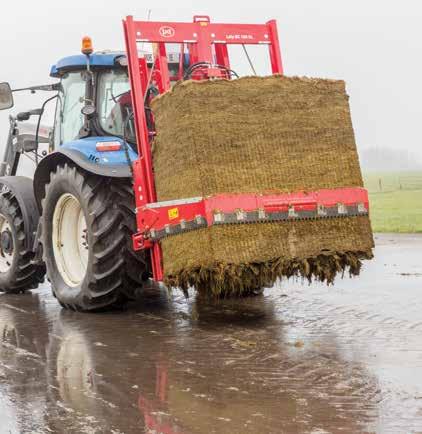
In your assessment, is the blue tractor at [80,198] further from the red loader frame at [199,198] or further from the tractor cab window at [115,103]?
the red loader frame at [199,198]

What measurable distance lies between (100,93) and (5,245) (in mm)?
2268

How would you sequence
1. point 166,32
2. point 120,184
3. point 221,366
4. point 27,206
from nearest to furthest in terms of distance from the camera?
point 221,366 < point 166,32 < point 120,184 < point 27,206

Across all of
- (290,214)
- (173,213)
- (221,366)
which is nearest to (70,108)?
(173,213)

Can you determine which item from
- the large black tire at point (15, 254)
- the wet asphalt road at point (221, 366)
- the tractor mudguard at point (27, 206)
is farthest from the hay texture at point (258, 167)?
the large black tire at point (15, 254)

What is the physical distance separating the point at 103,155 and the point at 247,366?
2587mm

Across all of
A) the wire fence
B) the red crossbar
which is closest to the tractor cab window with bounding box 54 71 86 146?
the red crossbar

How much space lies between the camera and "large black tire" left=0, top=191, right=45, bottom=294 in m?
8.27

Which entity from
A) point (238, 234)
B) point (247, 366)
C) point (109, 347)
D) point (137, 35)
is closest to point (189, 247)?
point (238, 234)

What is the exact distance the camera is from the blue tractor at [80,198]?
21.2 feet

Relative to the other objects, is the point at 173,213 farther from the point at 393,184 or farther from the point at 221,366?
the point at 393,184

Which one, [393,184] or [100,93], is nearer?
[100,93]

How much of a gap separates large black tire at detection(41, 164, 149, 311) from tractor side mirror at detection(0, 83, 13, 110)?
56.6 inches

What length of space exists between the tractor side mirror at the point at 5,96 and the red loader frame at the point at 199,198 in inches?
69.1

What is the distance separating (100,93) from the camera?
7281 millimetres
